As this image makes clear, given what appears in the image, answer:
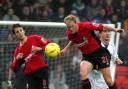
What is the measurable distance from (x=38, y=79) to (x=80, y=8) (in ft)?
18.9

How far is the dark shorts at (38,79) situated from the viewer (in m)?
10.5

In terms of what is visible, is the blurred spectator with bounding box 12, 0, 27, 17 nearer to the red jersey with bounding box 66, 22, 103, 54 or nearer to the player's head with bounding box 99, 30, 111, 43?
the player's head with bounding box 99, 30, 111, 43

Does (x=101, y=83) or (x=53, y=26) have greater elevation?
(x=53, y=26)

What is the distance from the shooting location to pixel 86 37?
33.1 feet

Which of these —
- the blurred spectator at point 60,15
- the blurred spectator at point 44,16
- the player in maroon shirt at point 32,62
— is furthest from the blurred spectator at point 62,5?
the player in maroon shirt at point 32,62

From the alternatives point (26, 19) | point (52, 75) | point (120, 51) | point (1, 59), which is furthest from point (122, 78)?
point (26, 19)

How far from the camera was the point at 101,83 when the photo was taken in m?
10.7

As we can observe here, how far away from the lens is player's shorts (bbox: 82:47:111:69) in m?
10.2

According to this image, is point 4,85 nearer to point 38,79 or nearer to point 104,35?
point 38,79

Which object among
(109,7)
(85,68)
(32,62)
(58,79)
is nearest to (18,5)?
(109,7)

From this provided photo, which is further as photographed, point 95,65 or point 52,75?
point 52,75

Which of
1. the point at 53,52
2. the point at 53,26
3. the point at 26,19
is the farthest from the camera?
the point at 26,19

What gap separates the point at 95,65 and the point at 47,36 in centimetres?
223

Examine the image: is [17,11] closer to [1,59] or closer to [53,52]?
[1,59]
